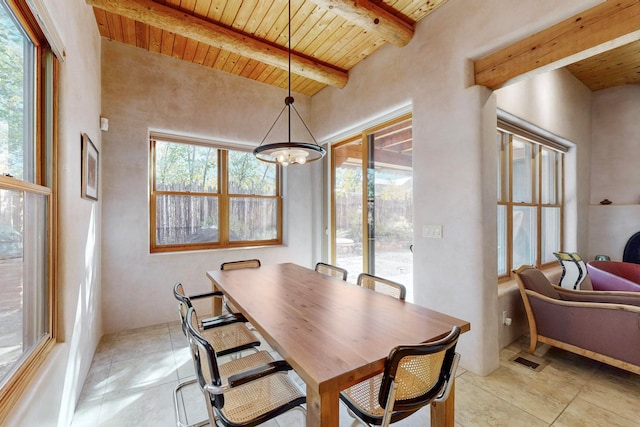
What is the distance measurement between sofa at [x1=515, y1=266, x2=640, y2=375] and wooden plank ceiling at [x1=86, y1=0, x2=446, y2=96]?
2.75 m

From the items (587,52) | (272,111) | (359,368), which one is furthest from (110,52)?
(587,52)

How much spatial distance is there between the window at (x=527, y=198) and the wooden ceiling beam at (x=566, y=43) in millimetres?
954

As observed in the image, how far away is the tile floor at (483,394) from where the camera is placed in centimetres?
179

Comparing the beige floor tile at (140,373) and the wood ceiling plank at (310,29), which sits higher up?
the wood ceiling plank at (310,29)

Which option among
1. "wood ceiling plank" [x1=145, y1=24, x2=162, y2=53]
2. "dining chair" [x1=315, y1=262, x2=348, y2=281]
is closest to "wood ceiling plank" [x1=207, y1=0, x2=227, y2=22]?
"wood ceiling plank" [x1=145, y1=24, x2=162, y2=53]

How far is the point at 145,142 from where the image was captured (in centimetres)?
322

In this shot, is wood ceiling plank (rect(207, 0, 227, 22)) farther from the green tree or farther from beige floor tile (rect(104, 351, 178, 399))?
beige floor tile (rect(104, 351, 178, 399))

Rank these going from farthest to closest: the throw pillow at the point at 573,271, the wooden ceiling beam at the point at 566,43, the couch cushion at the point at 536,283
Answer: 1. the throw pillow at the point at 573,271
2. the couch cushion at the point at 536,283
3. the wooden ceiling beam at the point at 566,43

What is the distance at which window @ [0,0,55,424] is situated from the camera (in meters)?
1.12

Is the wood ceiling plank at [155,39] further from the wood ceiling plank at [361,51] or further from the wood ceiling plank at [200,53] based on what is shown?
the wood ceiling plank at [361,51]

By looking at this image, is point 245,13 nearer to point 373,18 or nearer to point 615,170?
point 373,18

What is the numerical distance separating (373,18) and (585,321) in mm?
3167

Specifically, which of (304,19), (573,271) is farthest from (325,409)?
(573,271)

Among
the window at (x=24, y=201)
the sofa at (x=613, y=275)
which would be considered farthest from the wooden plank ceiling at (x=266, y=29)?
the sofa at (x=613, y=275)
